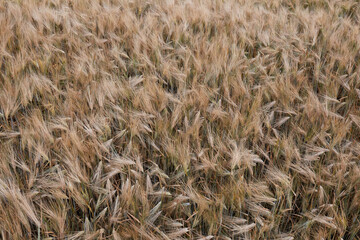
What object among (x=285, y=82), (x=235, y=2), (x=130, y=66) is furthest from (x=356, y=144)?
(x=235, y=2)

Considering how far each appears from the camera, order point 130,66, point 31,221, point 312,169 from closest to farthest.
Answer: point 31,221 < point 312,169 < point 130,66

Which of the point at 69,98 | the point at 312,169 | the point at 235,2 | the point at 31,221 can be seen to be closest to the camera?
the point at 31,221

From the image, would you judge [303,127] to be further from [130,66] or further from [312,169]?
[130,66]

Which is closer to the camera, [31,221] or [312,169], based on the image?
[31,221]

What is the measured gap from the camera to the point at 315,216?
895 millimetres

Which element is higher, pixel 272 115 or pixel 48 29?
pixel 48 29

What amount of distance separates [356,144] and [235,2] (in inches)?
59.4

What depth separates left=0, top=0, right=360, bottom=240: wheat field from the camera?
0.85 meters

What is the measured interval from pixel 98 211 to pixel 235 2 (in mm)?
1889

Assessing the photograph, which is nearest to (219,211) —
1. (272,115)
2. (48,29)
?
(272,115)

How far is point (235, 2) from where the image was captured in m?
2.24

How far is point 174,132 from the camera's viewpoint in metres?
1.12

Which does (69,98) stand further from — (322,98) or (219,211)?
(322,98)

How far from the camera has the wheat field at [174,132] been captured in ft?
2.81
